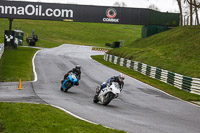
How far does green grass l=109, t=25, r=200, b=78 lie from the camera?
36.0m

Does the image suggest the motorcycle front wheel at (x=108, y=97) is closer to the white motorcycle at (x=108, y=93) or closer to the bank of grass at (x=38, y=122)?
the white motorcycle at (x=108, y=93)

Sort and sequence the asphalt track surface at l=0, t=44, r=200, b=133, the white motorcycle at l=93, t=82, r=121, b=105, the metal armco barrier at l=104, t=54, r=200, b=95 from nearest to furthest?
the asphalt track surface at l=0, t=44, r=200, b=133, the white motorcycle at l=93, t=82, r=121, b=105, the metal armco barrier at l=104, t=54, r=200, b=95

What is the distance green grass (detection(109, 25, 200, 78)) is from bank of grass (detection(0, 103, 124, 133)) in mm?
21745

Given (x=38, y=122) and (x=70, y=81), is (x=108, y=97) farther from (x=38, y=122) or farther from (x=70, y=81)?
(x=38, y=122)

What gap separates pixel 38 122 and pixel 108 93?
5.85 m

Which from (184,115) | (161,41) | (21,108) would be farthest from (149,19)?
(21,108)

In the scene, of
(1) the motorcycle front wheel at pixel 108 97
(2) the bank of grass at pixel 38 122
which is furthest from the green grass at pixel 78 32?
(2) the bank of grass at pixel 38 122

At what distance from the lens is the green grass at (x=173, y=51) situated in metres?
36.0

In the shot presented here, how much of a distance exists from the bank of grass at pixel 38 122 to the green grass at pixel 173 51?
2174 cm

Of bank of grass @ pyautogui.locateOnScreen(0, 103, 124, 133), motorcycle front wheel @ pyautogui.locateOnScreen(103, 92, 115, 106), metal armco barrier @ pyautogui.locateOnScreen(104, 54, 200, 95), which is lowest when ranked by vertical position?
metal armco barrier @ pyautogui.locateOnScreen(104, 54, 200, 95)

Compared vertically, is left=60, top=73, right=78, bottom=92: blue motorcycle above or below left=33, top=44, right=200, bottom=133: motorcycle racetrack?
above

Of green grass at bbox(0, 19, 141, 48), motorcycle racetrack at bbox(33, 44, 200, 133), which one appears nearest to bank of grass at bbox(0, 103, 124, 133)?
motorcycle racetrack at bbox(33, 44, 200, 133)

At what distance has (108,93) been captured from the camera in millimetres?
14859

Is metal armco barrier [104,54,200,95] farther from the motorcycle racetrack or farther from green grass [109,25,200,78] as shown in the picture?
the motorcycle racetrack
